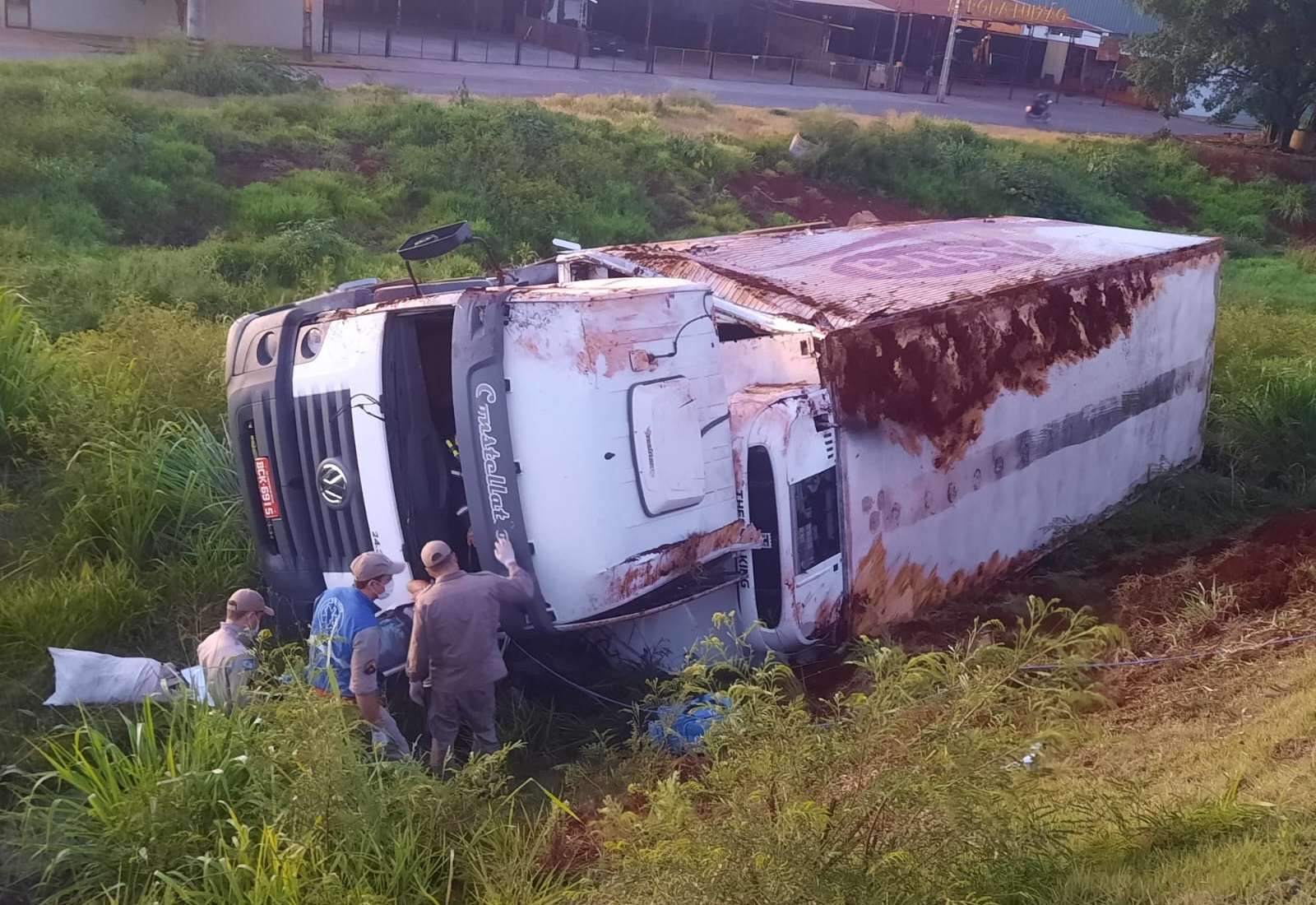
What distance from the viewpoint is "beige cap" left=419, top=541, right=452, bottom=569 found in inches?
161

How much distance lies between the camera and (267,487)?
15.6ft

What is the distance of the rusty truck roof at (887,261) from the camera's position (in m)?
5.27

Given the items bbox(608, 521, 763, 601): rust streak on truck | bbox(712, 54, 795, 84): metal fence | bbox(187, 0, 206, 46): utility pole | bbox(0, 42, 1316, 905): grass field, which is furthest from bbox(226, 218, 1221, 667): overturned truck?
bbox(712, 54, 795, 84): metal fence

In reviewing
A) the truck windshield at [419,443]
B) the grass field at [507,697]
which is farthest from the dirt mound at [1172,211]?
the truck windshield at [419,443]

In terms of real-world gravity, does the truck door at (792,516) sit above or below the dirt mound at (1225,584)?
above

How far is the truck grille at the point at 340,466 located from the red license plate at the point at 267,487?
190 millimetres

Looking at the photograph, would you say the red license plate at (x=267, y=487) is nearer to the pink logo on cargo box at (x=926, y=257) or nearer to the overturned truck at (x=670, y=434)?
the overturned truck at (x=670, y=434)

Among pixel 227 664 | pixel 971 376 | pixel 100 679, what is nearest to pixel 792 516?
pixel 971 376

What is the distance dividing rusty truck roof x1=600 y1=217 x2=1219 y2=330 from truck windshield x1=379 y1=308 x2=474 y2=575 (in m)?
1.43

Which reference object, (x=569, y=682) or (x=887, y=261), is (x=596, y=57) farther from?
(x=569, y=682)

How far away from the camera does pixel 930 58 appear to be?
36.1 metres

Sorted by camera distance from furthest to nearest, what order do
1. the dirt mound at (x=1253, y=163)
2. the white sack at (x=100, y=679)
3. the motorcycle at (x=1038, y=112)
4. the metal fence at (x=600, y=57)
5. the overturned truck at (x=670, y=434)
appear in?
the motorcycle at (x=1038, y=112), the metal fence at (x=600, y=57), the dirt mound at (x=1253, y=163), the white sack at (x=100, y=679), the overturned truck at (x=670, y=434)

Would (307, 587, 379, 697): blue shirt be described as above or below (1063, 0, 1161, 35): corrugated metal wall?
below

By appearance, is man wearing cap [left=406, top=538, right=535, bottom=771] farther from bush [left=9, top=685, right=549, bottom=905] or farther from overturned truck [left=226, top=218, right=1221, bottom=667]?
bush [left=9, top=685, right=549, bottom=905]
